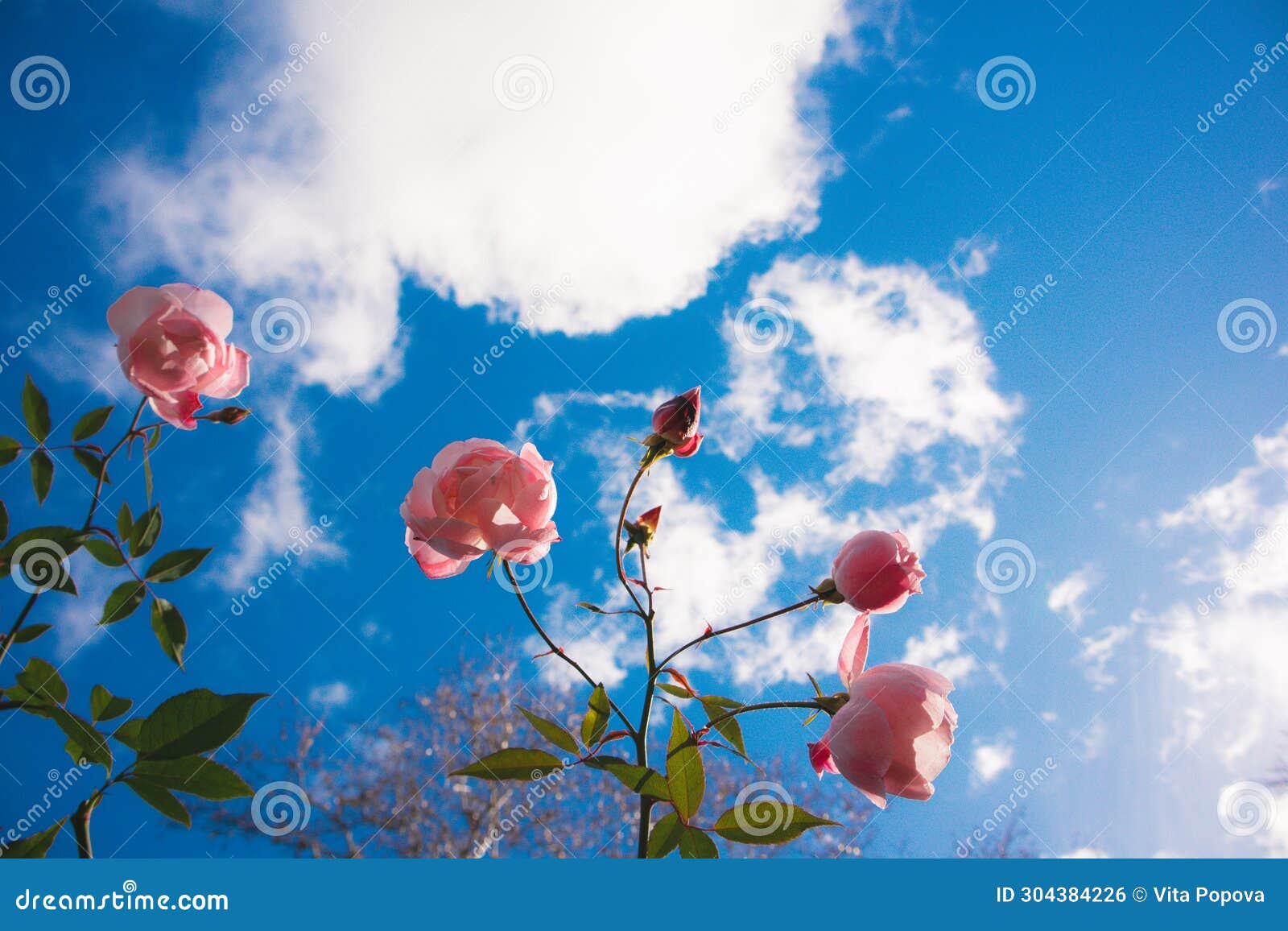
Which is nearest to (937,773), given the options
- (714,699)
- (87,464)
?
(714,699)

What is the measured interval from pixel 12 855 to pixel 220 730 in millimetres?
239

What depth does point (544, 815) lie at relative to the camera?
6773 mm

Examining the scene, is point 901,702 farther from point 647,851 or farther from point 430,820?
point 430,820

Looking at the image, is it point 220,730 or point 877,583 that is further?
point 877,583

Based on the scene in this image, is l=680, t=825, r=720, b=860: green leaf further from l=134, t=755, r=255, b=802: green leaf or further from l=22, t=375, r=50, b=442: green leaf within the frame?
l=22, t=375, r=50, b=442: green leaf

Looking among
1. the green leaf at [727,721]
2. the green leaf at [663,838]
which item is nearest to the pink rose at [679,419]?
the green leaf at [727,721]

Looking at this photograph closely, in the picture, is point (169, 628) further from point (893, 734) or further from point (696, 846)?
point (893, 734)

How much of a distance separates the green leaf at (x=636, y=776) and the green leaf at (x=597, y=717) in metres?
0.06

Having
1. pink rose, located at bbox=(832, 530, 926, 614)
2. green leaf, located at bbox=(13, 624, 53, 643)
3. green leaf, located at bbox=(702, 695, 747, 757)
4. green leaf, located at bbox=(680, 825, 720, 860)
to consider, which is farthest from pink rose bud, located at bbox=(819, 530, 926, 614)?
green leaf, located at bbox=(13, 624, 53, 643)

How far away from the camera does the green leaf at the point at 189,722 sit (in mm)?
550

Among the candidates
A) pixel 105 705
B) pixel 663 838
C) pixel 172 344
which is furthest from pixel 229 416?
pixel 663 838

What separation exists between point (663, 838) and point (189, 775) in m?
0.38

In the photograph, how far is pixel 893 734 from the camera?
24.4 inches

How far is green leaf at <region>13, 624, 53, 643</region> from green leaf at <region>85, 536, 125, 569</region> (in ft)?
0.27
